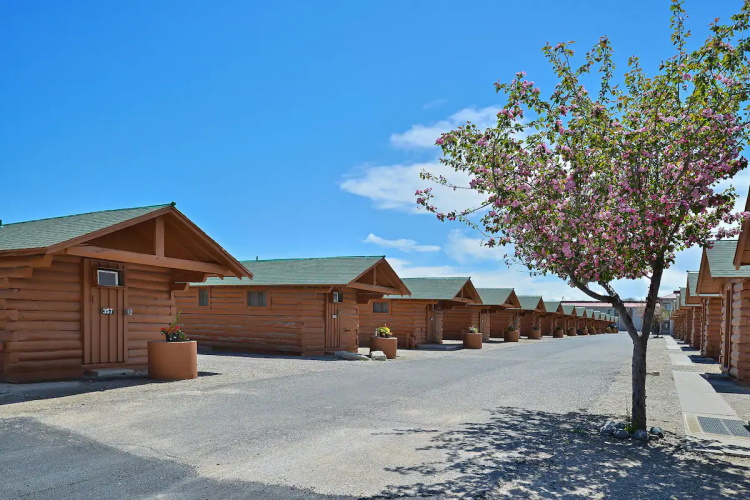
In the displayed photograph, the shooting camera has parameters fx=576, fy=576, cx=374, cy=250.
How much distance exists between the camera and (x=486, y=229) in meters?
9.78

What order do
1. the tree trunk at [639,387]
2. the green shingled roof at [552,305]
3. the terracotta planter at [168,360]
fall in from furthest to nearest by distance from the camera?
the green shingled roof at [552,305], the terracotta planter at [168,360], the tree trunk at [639,387]

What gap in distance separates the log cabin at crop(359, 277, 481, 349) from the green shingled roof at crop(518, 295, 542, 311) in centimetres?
1316

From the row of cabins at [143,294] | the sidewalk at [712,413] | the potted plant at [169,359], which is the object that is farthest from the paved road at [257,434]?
the row of cabins at [143,294]

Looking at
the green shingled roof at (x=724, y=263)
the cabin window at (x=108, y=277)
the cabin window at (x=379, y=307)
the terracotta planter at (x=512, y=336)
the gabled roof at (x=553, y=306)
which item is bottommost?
the terracotta planter at (x=512, y=336)

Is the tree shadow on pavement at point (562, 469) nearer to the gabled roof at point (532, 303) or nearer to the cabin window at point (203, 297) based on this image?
the cabin window at point (203, 297)

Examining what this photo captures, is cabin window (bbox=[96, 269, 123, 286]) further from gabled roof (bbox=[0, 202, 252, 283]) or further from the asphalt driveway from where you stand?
the asphalt driveway

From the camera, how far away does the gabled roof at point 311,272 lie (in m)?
22.5

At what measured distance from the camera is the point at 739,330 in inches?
619

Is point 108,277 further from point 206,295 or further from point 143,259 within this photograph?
point 206,295

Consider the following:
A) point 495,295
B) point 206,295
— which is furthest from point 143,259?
point 495,295

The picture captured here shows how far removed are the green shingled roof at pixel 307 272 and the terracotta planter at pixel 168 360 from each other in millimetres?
8683

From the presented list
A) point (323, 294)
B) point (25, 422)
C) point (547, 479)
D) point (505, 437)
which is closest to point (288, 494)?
point (547, 479)

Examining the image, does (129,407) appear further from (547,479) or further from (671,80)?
(671,80)

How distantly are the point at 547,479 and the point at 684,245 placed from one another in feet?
14.3
